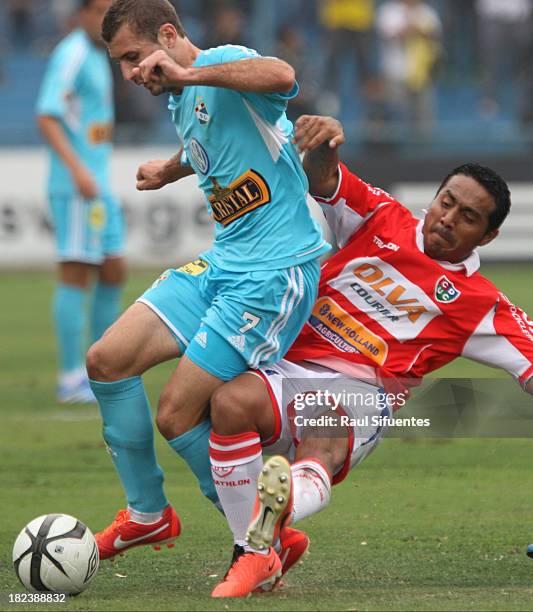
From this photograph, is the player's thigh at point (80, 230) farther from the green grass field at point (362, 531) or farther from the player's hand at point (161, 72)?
the player's hand at point (161, 72)

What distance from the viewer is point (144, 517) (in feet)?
15.1

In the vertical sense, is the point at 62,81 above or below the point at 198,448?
below

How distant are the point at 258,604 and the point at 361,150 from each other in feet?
40.3

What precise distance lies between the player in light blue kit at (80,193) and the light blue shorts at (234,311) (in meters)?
3.98

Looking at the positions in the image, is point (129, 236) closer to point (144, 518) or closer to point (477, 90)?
point (477, 90)

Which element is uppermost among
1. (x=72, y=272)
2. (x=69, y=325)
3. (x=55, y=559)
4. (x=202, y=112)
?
(x=202, y=112)

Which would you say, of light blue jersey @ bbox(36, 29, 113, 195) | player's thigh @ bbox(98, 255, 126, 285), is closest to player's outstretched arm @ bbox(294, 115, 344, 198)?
player's thigh @ bbox(98, 255, 126, 285)

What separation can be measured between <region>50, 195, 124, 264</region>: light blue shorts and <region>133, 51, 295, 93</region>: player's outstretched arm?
442 centimetres

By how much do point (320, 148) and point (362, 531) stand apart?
1583 millimetres

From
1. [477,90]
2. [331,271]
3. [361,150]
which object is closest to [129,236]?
[361,150]

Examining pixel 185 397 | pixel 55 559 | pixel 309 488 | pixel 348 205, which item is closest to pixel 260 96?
pixel 348 205

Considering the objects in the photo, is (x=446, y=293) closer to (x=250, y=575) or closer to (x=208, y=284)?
(x=208, y=284)

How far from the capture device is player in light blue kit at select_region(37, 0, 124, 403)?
333 inches

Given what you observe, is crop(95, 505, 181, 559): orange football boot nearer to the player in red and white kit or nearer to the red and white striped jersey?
the player in red and white kit
